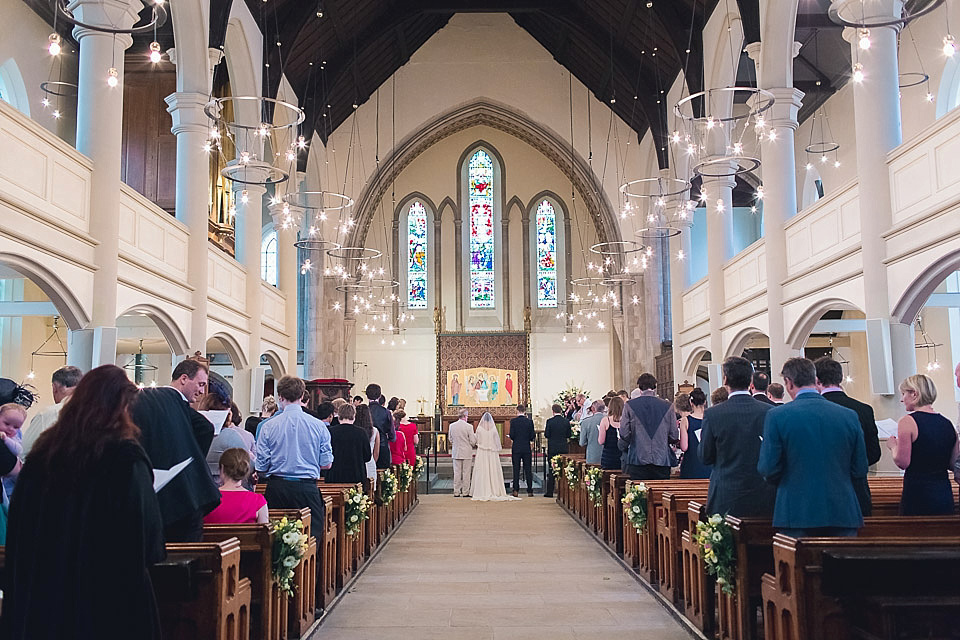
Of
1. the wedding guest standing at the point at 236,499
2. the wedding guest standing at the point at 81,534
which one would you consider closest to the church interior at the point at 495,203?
the wedding guest standing at the point at 236,499

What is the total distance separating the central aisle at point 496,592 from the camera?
5.39m

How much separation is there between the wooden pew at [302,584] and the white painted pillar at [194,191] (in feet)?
25.7

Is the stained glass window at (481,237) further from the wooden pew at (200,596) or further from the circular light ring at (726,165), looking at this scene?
the wooden pew at (200,596)

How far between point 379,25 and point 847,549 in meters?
18.1

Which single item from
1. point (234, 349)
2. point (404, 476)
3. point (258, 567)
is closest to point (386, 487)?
point (404, 476)

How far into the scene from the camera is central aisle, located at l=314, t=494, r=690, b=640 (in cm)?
539

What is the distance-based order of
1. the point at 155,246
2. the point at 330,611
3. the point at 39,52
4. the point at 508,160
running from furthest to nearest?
the point at 508,160, the point at 39,52, the point at 155,246, the point at 330,611

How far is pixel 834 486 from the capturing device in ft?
13.0

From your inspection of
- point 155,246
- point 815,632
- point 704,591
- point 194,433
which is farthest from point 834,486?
point 155,246

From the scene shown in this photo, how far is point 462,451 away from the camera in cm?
1431

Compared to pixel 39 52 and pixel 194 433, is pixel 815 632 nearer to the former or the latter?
pixel 194 433

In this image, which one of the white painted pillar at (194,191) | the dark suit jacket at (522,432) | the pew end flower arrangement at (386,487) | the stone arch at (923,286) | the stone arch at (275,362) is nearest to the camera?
the stone arch at (923,286)

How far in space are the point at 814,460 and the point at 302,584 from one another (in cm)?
307

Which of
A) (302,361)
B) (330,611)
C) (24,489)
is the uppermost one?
(302,361)
